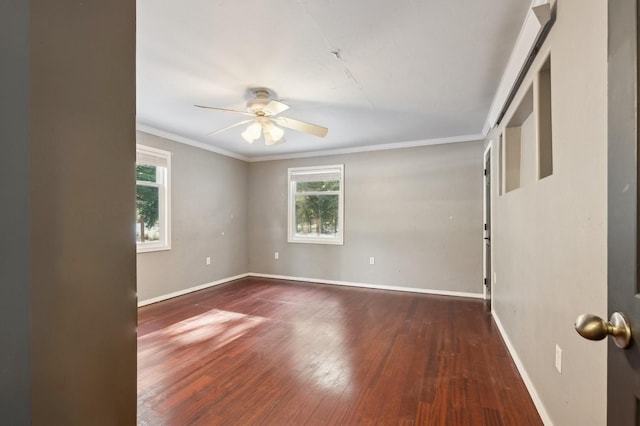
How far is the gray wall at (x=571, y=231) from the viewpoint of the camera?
1050mm

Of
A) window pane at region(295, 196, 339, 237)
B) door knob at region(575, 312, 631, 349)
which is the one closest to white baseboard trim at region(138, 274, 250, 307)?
window pane at region(295, 196, 339, 237)

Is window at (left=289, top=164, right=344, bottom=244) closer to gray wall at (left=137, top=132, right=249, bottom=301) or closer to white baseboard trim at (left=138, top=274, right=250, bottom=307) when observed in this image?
gray wall at (left=137, top=132, right=249, bottom=301)

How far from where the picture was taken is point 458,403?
6.01 feet

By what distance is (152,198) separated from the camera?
400 centimetres

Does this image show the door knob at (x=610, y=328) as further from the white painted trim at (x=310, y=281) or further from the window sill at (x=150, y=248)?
the window sill at (x=150, y=248)

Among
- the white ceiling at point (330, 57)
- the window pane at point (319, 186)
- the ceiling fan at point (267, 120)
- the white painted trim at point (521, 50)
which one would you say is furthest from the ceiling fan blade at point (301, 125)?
the window pane at point (319, 186)

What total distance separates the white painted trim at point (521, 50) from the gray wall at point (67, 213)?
1921 mm

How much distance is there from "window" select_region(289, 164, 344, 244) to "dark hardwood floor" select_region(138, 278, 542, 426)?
1.69 m

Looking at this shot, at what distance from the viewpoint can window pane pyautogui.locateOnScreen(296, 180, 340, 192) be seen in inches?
204

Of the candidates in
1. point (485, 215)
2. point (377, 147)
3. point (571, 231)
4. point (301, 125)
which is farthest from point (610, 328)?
point (377, 147)

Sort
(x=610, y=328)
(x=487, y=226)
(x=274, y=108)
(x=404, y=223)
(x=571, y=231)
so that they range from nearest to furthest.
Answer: (x=610, y=328)
(x=571, y=231)
(x=274, y=108)
(x=487, y=226)
(x=404, y=223)

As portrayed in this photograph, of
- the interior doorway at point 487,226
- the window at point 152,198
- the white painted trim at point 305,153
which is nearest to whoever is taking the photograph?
the interior doorway at point 487,226

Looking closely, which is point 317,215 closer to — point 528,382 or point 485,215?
point 485,215

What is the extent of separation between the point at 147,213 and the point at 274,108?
2510 mm
